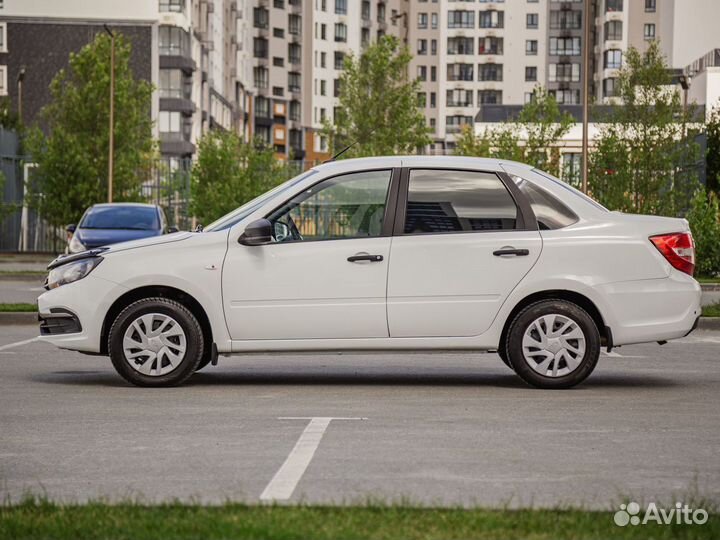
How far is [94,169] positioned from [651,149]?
18227 millimetres

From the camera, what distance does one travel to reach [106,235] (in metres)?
27.9

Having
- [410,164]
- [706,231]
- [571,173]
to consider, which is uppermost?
[571,173]

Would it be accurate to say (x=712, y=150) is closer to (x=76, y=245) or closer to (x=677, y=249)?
(x=76, y=245)

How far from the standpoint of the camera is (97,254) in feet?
37.5

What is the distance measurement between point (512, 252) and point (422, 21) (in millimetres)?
161609

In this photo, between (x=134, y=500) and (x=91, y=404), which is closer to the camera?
(x=134, y=500)


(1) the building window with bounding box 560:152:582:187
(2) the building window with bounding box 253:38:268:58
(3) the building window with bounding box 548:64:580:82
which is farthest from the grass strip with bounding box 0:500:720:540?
(3) the building window with bounding box 548:64:580:82

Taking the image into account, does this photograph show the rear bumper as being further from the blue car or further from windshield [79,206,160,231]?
windshield [79,206,160,231]

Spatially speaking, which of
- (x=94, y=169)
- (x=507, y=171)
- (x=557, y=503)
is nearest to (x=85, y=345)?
(x=507, y=171)

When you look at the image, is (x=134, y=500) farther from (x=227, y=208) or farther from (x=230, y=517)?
(x=227, y=208)

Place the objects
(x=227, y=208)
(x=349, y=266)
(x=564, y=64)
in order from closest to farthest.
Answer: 1. (x=349, y=266)
2. (x=227, y=208)
3. (x=564, y=64)

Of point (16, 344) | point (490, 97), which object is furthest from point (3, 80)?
point (490, 97)

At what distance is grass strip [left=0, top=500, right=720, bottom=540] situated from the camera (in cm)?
561

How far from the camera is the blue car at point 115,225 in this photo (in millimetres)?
27594
